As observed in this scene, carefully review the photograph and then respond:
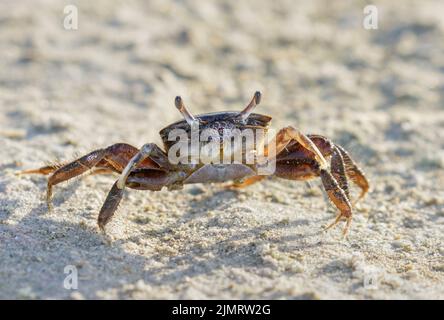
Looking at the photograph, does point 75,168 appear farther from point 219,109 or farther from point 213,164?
point 219,109

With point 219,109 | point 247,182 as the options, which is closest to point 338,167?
point 247,182

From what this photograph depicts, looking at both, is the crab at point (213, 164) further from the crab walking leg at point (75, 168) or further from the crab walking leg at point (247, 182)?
the crab walking leg at point (247, 182)

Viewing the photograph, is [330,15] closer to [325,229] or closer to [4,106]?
[4,106]

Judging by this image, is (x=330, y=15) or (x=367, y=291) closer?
(x=367, y=291)

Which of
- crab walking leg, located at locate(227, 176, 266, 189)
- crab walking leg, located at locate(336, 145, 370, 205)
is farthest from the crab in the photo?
crab walking leg, located at locate(227, 176, 266, 189)

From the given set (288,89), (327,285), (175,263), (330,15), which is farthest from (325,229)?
(330,15)

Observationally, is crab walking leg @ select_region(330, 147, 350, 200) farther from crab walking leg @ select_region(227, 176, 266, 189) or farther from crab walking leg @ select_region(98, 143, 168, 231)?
crab walking leg @ select_region(98, 143, 168, 231)
